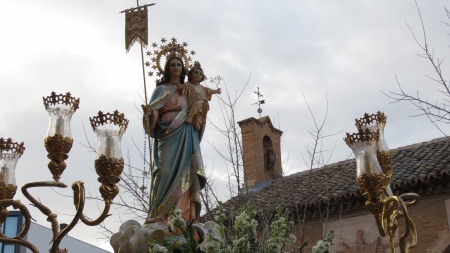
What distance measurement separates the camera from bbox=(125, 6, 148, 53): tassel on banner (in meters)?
8.98

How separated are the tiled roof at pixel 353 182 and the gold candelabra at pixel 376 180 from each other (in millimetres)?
8743

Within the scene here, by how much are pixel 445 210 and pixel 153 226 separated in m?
12.2

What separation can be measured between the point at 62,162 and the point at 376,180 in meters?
3.06

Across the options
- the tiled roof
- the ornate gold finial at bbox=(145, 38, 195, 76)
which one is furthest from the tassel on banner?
the tiled roof

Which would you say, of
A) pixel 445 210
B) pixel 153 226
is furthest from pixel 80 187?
pixel 445 210

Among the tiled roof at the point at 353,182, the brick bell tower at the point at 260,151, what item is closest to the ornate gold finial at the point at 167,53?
the tiled roof at the point at 353,182

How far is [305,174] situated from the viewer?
2281cm

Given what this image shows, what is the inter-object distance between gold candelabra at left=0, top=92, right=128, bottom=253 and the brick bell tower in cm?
1616

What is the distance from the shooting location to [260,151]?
25.3 meters

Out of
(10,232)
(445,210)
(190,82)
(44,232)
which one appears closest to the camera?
(190,82)

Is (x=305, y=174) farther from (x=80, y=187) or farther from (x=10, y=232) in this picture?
(x=80, y=187)

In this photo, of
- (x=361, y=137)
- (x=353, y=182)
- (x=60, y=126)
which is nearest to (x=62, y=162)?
(x=60, y=126)

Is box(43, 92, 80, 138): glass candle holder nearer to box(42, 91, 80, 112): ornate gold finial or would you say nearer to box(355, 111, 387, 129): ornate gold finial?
box(42, 91, 80, 112): ornate gold finial

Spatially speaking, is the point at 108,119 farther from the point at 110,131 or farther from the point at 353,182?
the point at 353,182
